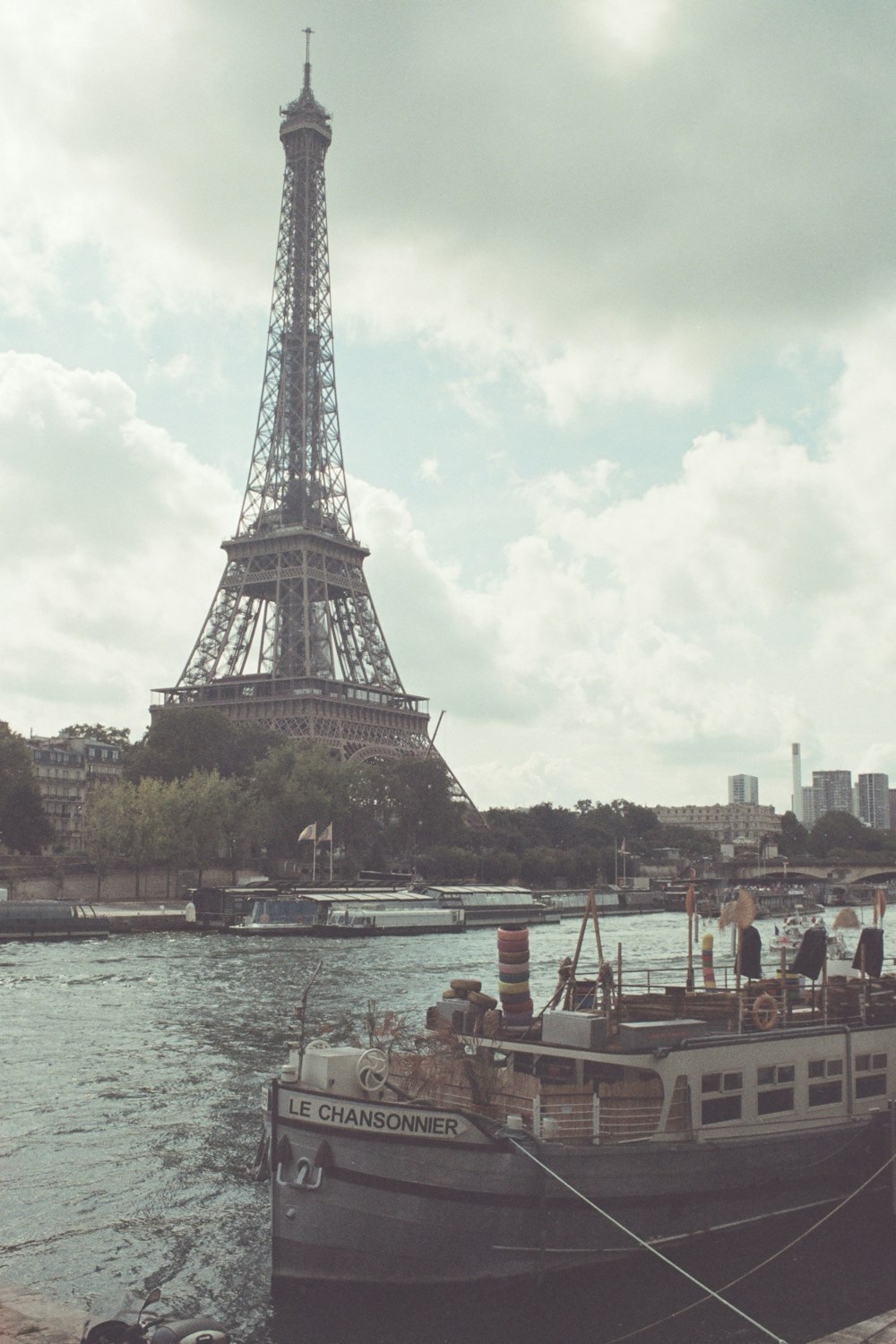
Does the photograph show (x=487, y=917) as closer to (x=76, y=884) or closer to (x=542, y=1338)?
(x=76, y=884)

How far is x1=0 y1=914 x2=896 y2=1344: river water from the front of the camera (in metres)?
18.2

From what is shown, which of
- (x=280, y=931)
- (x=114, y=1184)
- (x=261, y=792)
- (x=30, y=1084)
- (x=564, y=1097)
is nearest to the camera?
(x=564, y=1097)

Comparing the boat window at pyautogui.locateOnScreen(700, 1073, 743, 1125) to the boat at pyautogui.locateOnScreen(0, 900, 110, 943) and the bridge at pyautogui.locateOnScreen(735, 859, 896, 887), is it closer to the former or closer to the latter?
the boat at pyautogui.locateOnScreen(0, 900, 110, 943)

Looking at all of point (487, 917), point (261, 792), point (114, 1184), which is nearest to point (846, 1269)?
point (114, 1184)

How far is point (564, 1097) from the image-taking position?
19734 millimetres

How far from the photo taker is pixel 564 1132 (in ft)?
62.8

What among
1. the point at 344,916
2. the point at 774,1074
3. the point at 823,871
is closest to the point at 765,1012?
the point at 774,1074

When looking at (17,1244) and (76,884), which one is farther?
(76,884)

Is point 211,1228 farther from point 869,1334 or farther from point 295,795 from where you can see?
point 295,795

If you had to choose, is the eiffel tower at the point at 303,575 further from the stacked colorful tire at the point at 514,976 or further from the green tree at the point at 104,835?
the stacked colorful tire at the point at 514,976

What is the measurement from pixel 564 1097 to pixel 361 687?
13013 centimetres

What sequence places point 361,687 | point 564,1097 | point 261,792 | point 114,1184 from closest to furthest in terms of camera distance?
point 564,1097
point 114,1184
point 261,792
point 361,687

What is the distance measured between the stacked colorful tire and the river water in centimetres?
414

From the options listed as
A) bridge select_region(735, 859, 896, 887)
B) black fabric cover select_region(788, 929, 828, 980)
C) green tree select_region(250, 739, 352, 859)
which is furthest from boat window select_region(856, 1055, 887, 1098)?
bridge select_region(735, 859, 896, 887)
